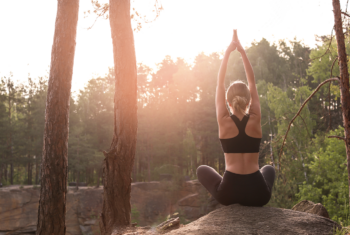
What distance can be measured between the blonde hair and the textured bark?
3.15 m

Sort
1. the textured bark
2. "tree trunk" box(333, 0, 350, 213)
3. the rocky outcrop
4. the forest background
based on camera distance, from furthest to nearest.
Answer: the forest background
the rocky outcrop
the textured bark
"tree trunk" box(333, 0, 350, 213)

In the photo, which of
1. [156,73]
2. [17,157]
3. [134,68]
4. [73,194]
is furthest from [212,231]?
[156,73]

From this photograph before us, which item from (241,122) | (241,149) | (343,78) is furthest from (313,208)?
(241,122)

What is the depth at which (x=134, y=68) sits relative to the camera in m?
4.12

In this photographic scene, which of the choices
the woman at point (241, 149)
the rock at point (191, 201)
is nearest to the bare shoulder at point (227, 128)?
the woman at point (241, 149)

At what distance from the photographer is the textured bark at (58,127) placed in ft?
14.3

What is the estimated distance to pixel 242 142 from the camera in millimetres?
2492

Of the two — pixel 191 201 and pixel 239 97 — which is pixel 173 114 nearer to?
pixel 191 201

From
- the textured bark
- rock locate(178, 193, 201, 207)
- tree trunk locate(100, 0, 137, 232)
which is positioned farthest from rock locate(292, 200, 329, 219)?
rock locate(178, 193, 201, 207)

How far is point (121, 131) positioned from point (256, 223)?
2259 millimetres

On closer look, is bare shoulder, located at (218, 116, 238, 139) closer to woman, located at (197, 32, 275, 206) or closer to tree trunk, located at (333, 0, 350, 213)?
woman, located at (197, 32, 275, 206)

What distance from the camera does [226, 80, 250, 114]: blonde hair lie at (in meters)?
2.56

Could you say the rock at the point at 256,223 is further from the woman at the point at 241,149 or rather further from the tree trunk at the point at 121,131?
the tree trunk at the point at 121,131

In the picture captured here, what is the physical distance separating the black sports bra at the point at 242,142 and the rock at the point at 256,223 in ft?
1.98
